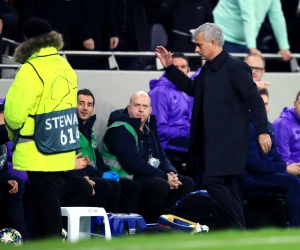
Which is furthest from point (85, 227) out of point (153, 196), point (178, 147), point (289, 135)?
point (289, 135)

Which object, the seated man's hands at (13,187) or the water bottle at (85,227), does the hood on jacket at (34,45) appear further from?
the water bottle at (85,227)

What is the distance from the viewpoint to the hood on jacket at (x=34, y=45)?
834 cm

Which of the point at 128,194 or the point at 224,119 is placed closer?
the point at 224,119

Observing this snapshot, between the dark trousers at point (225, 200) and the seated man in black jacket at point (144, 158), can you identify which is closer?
the dark trousers at point (225, 200)

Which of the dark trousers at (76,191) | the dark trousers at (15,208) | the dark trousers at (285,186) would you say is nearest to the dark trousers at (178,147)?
the dark trousers at (285,186)

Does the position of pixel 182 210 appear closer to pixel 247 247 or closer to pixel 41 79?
pixel 41 79

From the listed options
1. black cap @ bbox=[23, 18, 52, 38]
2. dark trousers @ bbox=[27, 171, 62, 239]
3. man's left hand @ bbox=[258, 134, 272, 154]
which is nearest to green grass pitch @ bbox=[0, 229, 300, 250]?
dark trousers @ bbox=[27, 171, 62, 239]

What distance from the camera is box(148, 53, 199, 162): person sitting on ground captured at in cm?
1131

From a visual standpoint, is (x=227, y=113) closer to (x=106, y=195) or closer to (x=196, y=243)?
(x=106, y=195)

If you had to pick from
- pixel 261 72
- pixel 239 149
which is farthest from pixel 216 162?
pixel 261 72

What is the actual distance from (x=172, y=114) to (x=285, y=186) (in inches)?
59.6

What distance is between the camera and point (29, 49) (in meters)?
8.34

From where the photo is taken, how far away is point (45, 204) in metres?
8.16

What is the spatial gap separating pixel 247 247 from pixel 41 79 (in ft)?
9.55
